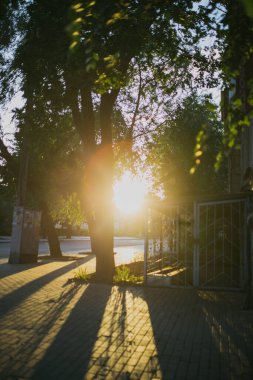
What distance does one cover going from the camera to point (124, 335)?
245 inches

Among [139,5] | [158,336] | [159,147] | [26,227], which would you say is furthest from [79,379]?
[159,147]

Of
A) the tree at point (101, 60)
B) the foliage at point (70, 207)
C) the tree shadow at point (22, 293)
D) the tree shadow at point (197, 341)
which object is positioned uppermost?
the tree at point (101, 60)

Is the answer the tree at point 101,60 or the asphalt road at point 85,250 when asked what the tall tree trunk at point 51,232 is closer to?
the asphalt road at point 85,250

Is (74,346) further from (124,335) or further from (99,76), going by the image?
(99,76)

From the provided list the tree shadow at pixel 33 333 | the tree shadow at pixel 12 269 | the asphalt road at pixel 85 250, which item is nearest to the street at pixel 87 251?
the asphalt road at pixel 85 250

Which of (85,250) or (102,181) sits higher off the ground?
(102,181)

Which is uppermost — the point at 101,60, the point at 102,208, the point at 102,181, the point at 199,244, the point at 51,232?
the point at 101,60

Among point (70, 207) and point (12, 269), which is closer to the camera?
A: point (12, 269)

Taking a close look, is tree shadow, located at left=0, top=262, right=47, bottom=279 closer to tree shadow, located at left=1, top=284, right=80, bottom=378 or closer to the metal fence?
the metal fence

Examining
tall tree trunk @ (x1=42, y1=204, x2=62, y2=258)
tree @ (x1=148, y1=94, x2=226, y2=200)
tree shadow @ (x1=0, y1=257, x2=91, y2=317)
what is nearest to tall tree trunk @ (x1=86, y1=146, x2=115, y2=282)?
tree shadow @ (x1=0, y1=257, x2=91, y2=317)

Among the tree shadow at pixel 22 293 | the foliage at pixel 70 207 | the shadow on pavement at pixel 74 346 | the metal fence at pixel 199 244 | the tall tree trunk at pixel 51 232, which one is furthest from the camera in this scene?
the foliage at pixel 70 207

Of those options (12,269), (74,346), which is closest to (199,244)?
(74,346)

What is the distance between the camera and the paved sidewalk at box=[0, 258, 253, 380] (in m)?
4.66

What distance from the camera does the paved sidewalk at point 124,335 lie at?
4660mm
